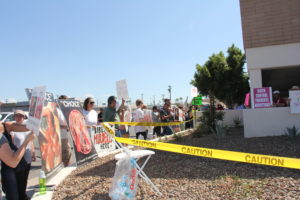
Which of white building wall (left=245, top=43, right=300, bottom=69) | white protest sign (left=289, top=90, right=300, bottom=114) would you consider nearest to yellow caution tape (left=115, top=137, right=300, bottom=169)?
white protest sign (left=289, top=90, right=300, bottom=114)

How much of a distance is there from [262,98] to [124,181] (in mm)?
5887

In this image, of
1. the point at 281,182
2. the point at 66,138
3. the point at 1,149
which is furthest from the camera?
the point at 66,138

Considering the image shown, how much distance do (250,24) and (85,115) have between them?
614 centimetres

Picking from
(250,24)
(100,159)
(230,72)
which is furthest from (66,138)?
(230,72)

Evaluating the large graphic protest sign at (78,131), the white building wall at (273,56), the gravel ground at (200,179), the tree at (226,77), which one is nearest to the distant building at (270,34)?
the white building wall at (273,56)

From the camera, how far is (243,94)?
27438 millimetres

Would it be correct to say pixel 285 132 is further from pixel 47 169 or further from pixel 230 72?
pixel 230 72

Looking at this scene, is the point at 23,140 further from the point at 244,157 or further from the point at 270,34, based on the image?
the point at 270,34

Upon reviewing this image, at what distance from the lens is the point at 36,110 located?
3.01 metres

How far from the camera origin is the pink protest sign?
8078mm

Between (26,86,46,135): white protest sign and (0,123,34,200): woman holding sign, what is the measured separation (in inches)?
5.8

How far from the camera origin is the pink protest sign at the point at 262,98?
318 inches

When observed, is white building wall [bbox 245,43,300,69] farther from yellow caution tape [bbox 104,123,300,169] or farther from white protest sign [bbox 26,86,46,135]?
white protest sign [bbox 26,86,46,135]

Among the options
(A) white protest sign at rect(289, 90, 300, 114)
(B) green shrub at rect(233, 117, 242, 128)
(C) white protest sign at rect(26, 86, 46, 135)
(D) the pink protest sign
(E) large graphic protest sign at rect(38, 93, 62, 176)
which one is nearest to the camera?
(C) white protest sign at rect(26, 86, 46, 135)
